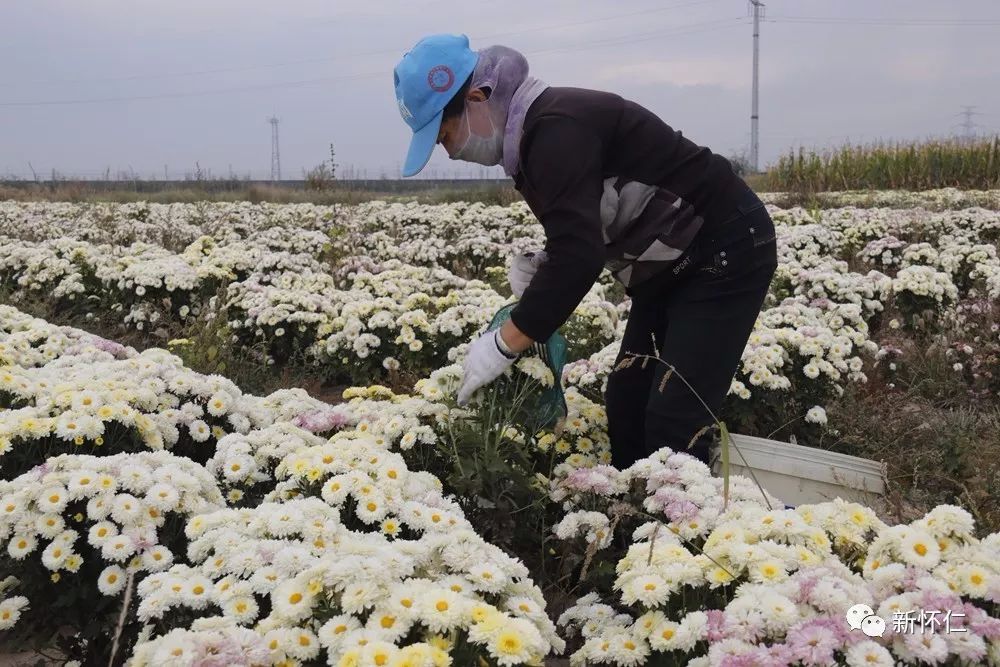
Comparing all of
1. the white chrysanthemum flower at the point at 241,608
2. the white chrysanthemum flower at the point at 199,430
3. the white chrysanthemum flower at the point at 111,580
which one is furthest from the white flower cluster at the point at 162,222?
the white chrysanthemum flower at the point at 241,608

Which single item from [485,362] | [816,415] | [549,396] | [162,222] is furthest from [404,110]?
[162,222]

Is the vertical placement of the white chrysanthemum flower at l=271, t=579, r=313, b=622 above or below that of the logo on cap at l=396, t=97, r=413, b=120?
below

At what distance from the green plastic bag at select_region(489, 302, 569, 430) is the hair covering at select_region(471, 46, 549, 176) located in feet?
2.26

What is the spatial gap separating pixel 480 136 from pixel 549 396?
105 cm

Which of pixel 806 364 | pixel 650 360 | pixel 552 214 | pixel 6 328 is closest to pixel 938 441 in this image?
pixel 806 364

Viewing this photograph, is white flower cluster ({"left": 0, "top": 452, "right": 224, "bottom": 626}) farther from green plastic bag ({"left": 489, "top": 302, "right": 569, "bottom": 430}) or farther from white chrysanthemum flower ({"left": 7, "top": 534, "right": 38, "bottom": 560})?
green plastic bag ({"left": 489, "top": 302, "right": 569, "bottom": 430})

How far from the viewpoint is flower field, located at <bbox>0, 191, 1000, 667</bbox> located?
6.33ft

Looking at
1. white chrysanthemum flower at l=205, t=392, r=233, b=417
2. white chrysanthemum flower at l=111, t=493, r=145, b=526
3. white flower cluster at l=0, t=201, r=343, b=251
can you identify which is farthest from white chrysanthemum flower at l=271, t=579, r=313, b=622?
white flower cluster at l=0, t=201, r=343, b=251

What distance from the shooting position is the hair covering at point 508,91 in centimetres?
294

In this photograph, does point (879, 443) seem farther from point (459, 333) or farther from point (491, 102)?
point (491, 102)

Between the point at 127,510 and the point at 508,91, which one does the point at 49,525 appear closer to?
the point at 127,510

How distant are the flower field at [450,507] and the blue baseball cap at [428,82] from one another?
0.94 metres

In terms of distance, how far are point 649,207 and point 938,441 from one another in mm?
2355

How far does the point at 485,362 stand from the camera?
310 cm
